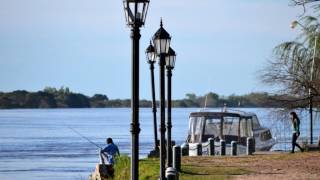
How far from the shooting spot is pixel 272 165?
91.8ft

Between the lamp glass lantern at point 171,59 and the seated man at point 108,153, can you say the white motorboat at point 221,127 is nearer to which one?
the seated man at point 108,153

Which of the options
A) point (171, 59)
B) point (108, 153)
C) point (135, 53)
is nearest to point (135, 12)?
point (135, 53)

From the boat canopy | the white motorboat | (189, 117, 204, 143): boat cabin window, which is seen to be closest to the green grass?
the white motorboat

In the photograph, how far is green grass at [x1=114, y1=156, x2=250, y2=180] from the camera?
2408 cm

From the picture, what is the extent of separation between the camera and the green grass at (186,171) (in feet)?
79.0

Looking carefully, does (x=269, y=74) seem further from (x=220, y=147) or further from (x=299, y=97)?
(x=220, y=147)

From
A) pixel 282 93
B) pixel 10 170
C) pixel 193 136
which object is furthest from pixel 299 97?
pixel 10 170

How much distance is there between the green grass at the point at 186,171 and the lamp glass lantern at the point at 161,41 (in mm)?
4757

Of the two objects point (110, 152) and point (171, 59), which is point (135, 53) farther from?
point (110, 152)

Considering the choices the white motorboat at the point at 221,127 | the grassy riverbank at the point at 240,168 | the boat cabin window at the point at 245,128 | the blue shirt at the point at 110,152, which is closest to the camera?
the grassy riverbank at the point at 240,168

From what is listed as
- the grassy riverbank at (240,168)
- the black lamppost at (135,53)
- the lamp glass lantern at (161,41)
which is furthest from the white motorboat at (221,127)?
the black lamppost at (135,53)

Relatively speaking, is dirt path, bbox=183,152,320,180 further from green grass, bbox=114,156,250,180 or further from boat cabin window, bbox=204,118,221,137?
boat cabin window, bbox=204,118,221,137

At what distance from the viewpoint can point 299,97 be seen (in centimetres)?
3384

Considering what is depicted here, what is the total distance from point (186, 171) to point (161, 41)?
647cm
